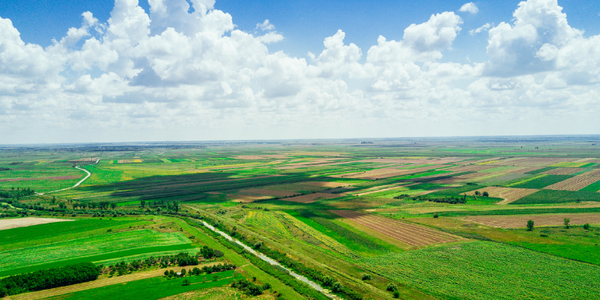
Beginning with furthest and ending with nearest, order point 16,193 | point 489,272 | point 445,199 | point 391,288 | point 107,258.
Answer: point 16,193 < point 445,199 < point 107,258 < point 489,272 < point 391,288

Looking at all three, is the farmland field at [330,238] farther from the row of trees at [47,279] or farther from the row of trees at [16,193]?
the row of trees at [47,279]

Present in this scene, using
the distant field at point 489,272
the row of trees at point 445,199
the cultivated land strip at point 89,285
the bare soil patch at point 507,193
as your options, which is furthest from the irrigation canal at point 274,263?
the bare soil patch at point 507,193

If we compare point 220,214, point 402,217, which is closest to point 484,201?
point 402,217

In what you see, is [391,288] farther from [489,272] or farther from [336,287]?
[489,272]

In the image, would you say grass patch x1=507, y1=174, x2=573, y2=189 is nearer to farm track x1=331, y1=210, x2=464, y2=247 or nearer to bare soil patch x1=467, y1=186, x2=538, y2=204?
bare soil patch x1=467, y1=186, x2=538, y2=204

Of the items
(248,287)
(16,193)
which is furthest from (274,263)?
(16,193)

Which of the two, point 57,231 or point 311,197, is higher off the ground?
point 311,197

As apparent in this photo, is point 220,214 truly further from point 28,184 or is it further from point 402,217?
point 28,184
